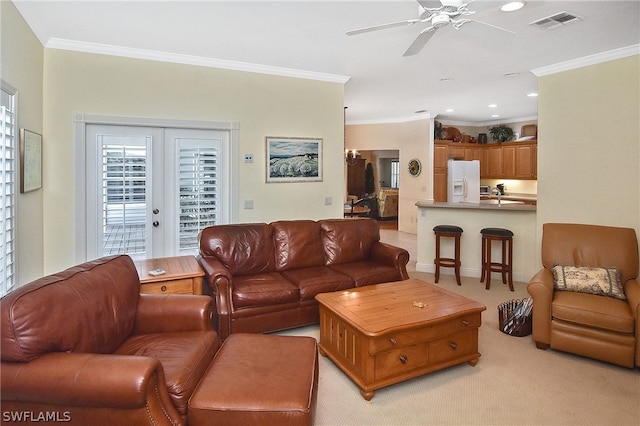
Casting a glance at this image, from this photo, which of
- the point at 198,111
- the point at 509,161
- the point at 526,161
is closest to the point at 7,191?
the point at 198,111

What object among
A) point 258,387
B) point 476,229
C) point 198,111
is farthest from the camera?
point 476,229

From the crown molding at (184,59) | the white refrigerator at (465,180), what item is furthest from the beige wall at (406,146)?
the crown molding at (184,59)

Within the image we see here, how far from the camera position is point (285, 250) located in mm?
4102

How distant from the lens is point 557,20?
10.9 feet

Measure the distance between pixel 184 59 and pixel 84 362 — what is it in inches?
142

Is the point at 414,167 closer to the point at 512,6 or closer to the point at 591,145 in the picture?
the point at 591,145

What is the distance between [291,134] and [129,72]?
196cm

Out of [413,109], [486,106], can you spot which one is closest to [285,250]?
[413,109]

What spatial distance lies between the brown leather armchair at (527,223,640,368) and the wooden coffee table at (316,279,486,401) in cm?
71

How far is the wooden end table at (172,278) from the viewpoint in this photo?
10.3 feet

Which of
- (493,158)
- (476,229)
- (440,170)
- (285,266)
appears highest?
(493,158)

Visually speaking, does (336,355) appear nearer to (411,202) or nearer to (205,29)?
(205,29)

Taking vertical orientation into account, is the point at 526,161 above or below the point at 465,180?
above

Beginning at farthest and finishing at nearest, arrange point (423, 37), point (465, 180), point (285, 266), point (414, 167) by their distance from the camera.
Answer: point (414, 167)
point (465, 180)
point (285, 266)
point (423, 37)
